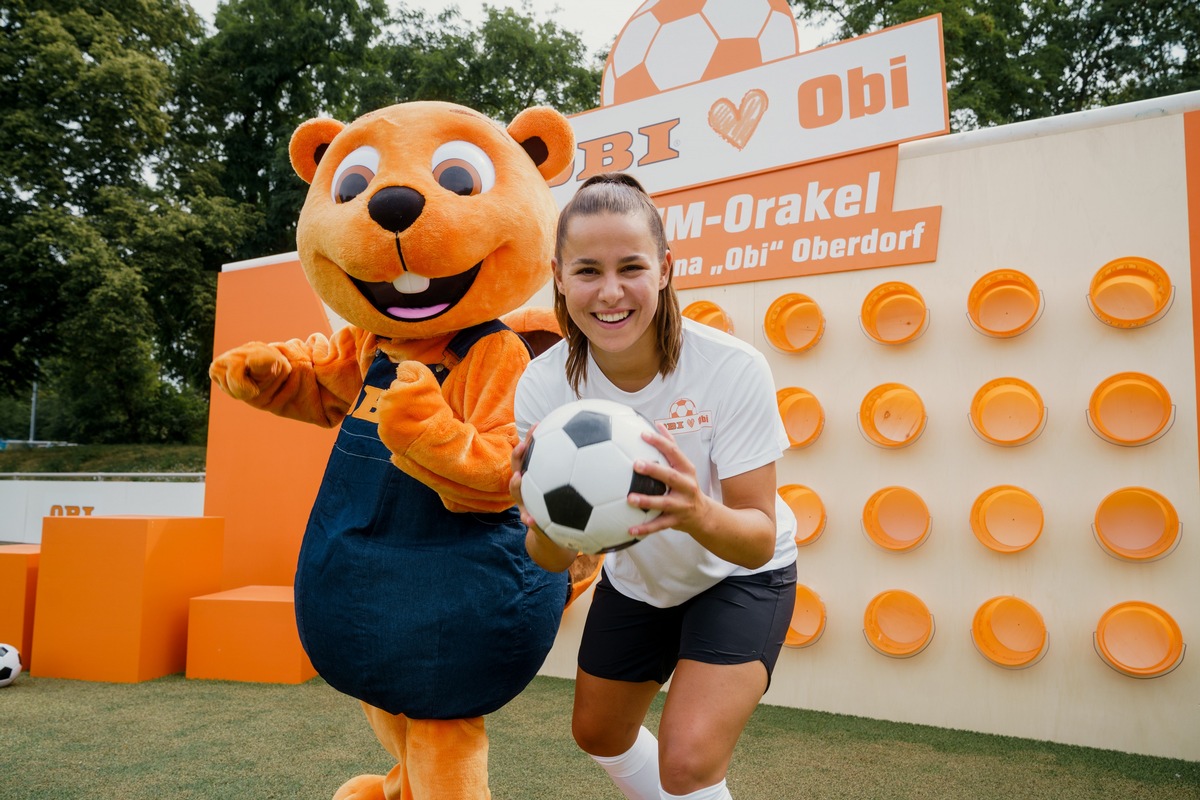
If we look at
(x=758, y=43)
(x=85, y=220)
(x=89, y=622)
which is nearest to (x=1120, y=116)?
(x=758, y=43)

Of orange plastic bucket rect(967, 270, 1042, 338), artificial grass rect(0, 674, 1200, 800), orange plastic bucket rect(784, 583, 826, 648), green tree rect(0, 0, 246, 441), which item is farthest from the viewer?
green tree rect(0, 0, 246, 441)

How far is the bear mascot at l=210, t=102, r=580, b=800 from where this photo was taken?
2008 millimetres

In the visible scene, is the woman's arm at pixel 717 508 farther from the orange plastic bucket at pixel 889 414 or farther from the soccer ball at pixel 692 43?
the soccer ball at pixel 692 43

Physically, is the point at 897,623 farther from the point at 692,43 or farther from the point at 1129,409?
the point at 692,43

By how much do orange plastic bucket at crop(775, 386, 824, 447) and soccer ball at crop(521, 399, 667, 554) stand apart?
106 inches

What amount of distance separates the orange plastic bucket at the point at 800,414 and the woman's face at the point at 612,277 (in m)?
2.47

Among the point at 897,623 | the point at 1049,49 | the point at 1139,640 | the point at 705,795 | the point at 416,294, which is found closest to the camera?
the point at 705,795

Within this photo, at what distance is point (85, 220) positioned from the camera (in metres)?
15.4

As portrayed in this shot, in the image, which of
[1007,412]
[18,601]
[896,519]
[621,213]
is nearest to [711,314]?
[896,519]

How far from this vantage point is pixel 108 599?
4547mm

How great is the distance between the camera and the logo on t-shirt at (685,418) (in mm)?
1807

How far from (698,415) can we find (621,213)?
0.47 metres

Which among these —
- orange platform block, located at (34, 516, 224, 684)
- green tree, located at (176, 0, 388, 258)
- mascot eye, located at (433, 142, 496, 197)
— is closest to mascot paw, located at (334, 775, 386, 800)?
mascot eye, located at (433, 142, 496, 197)

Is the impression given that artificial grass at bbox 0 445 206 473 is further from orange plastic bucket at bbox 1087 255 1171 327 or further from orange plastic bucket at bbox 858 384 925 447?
orange plastic bucket at bbox 1087 255 1171 327
